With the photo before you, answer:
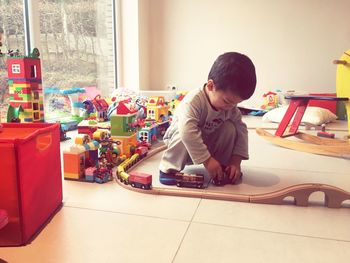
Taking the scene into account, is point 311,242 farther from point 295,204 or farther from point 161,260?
point 161,260

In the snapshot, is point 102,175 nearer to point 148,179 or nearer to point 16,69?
point 148,179

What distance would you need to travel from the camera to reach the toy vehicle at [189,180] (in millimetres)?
1021

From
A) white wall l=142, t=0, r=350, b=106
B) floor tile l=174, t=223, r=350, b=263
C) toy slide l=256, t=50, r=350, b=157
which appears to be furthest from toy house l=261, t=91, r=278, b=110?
floor tile l=174, t=223, r=350, b=263

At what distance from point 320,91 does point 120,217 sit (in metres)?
2.32

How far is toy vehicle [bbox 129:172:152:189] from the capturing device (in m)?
0.98

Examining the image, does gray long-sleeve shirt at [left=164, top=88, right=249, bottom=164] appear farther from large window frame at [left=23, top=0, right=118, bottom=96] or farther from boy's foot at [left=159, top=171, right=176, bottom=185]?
large window frame at [left=23, top=0, right=118, bottom=96]

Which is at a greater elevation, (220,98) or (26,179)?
(220,98)

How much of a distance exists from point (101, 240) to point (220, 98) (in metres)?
0.51

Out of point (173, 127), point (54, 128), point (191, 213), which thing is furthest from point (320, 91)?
point (54, 128)

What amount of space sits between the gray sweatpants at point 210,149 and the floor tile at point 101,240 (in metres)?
0.29

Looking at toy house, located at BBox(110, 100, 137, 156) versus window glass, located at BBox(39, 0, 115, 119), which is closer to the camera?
toy house, located at BBox(110, 100, 137, 156)

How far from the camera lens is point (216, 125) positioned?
A: 1090mm

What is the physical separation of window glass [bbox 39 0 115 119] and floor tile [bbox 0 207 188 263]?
1.43 meters

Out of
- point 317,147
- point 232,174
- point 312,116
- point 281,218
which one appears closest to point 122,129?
point 232,174
